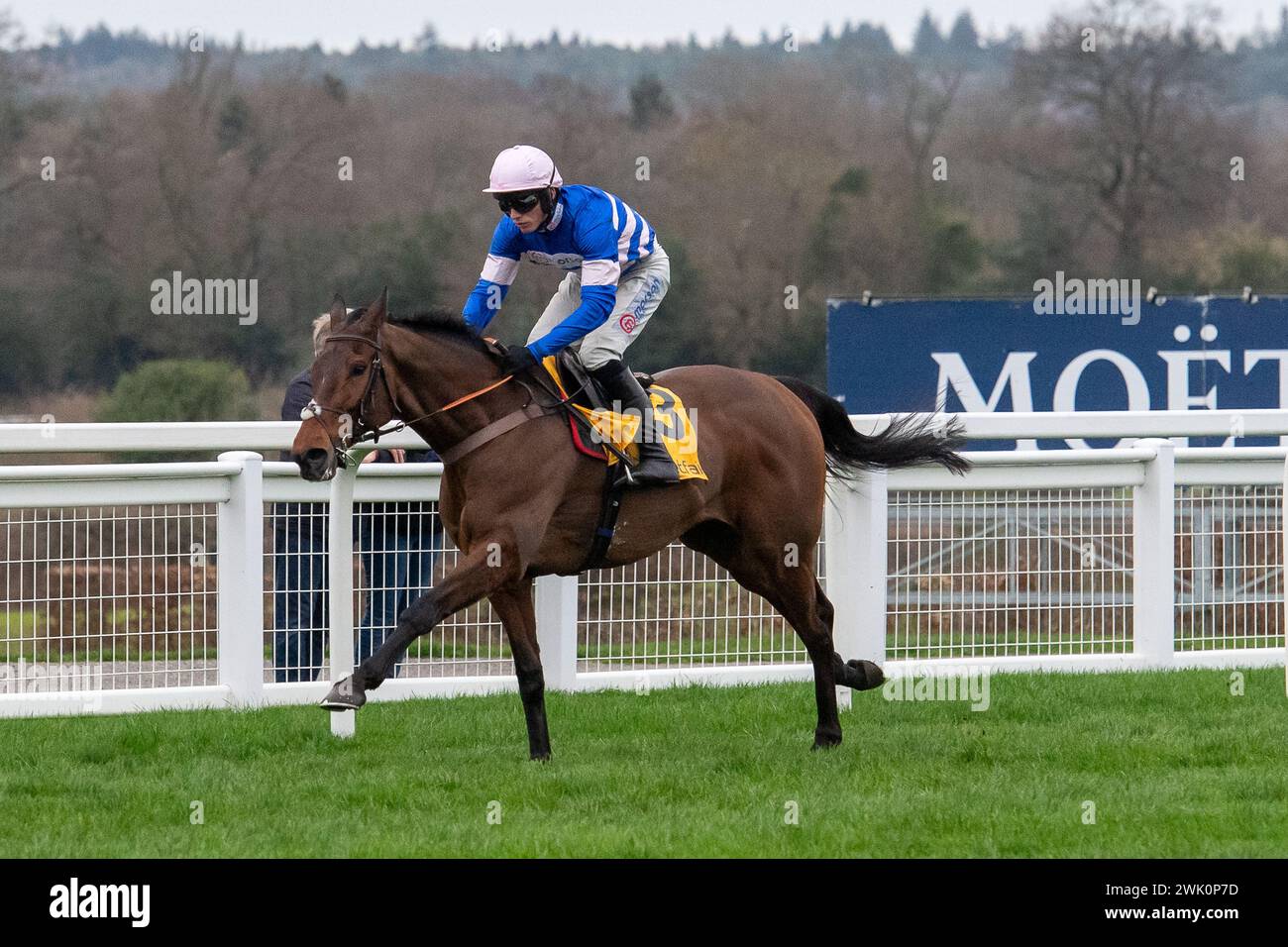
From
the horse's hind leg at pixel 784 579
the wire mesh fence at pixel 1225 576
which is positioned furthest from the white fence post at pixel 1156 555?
the horse's hind leg at pixel 784 579

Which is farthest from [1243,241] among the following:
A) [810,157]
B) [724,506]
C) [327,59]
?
[724,506]

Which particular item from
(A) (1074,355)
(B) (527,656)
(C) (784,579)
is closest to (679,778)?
(B) (527,656)

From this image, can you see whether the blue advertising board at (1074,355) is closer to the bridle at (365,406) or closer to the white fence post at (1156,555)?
the white fence post at (1156,555)

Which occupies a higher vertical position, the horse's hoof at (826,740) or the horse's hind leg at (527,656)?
the horse's hind leg at (527,656)

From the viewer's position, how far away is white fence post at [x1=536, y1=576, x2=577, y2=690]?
7.52 meters

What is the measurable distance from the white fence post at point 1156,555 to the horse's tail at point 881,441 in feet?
4.16

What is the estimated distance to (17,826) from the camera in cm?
496

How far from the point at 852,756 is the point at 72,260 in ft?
81.3

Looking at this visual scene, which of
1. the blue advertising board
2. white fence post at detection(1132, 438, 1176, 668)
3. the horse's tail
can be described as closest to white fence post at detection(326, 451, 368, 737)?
the horse's tail

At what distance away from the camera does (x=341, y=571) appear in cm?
689

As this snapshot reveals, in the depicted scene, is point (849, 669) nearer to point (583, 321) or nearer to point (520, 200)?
point (583, 321)

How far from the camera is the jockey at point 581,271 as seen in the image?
19.7 feet

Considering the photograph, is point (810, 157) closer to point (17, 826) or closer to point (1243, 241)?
point (1243, 241)
